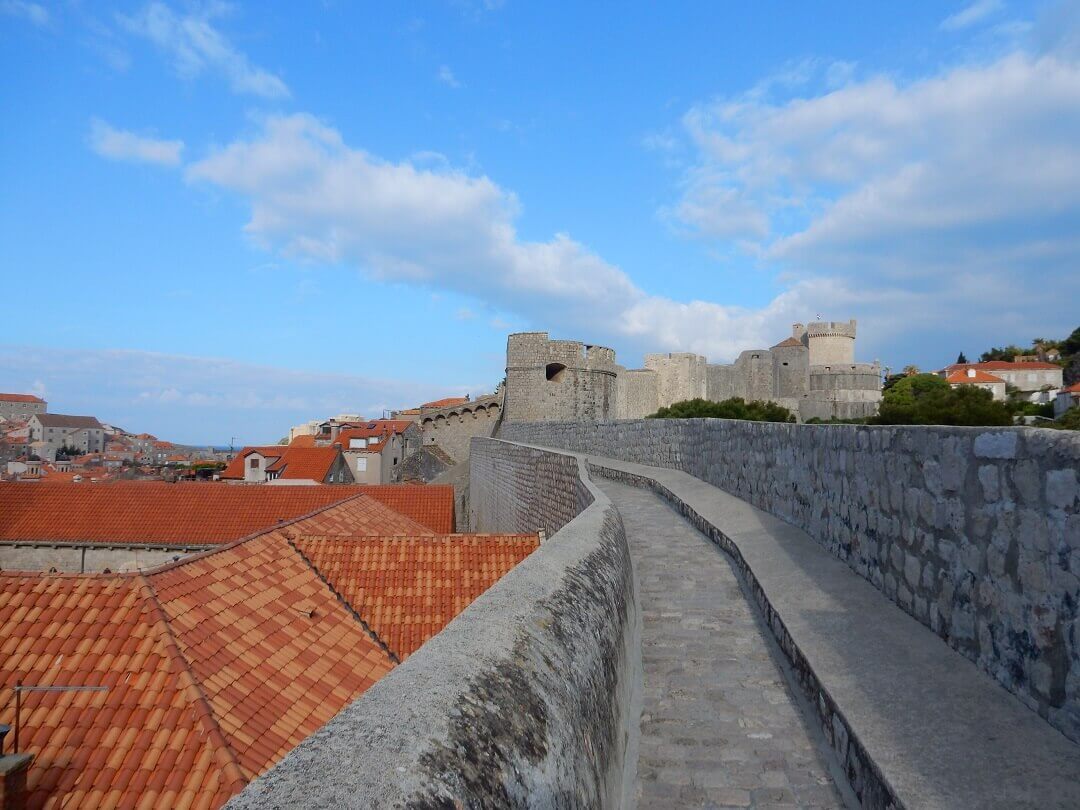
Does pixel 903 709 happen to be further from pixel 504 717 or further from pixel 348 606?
pixel 348 606

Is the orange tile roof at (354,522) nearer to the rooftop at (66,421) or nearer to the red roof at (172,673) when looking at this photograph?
the red roof at (172,673)

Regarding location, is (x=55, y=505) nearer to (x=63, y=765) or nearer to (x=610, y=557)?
(x=63, y=765)

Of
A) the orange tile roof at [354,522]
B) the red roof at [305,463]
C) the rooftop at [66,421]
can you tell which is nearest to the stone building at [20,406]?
the rooftop at [66,421]

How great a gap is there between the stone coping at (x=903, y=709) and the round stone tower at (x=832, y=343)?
56.5 m

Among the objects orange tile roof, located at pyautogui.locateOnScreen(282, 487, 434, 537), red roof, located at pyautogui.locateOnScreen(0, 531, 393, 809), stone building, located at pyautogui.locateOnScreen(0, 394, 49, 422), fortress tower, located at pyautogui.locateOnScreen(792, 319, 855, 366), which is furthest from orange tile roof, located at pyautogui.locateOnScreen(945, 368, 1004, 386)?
stone building, located at pyautogui.locateOnScreen(0, 394, 49, 422)

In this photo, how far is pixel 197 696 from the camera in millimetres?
5203

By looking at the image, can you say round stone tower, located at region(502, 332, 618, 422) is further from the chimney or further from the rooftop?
the rooftop

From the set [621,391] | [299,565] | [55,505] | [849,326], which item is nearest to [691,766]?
[299,565]

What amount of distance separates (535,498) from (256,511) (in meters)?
10.6

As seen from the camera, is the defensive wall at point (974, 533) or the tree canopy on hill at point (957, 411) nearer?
the defensive wall at point (974, 533)

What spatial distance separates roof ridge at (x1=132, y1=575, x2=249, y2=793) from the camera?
4.49 metres

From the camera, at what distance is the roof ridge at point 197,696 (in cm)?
449

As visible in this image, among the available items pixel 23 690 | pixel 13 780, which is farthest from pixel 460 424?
pixel 13 780

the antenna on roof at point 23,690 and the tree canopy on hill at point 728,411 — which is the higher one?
the tree canopy on hill at point 728,411
